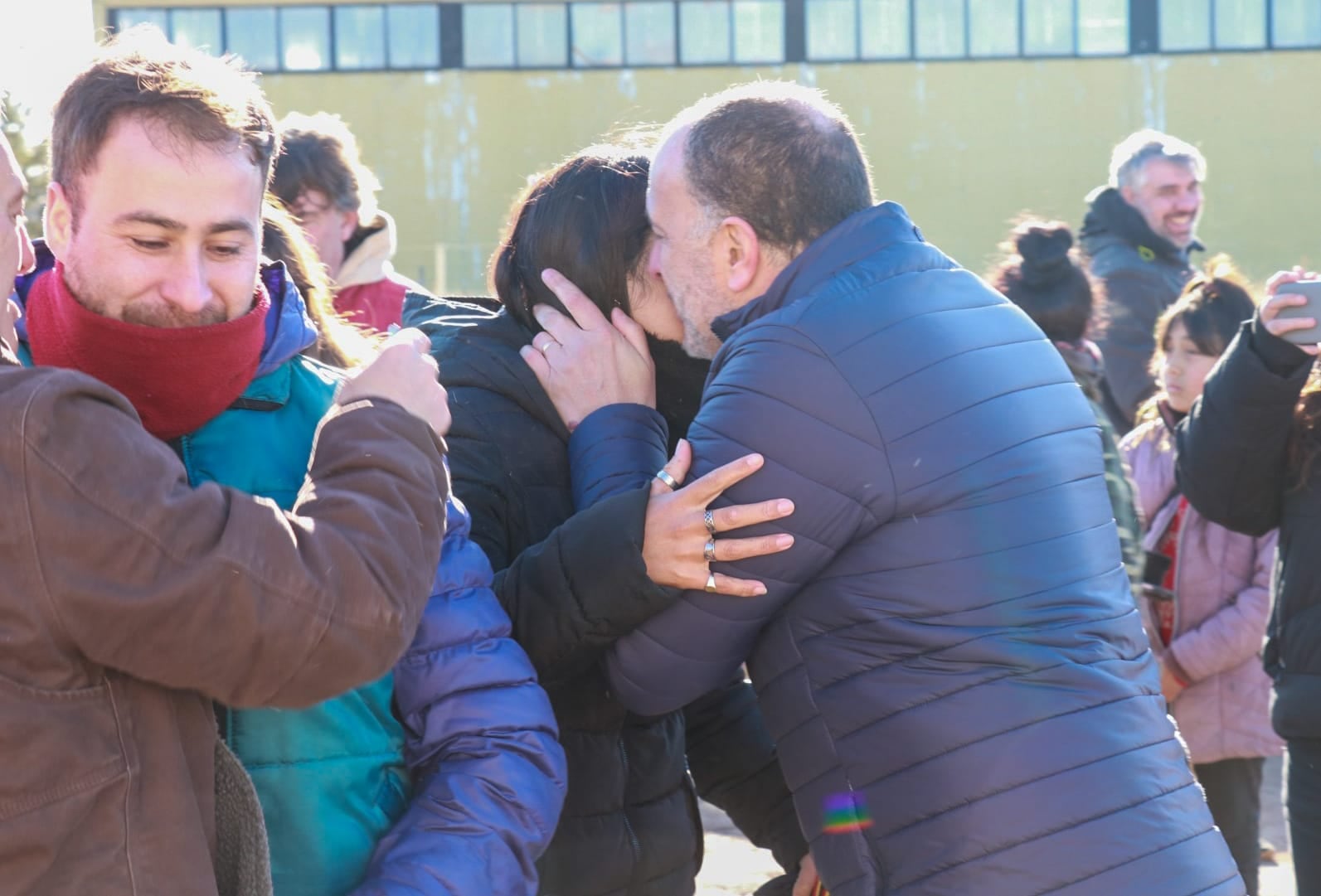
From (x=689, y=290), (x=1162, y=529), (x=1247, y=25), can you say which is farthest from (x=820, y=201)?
(x=1247, y=25)

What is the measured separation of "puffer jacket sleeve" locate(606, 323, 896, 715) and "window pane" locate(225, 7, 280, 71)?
23.8 m

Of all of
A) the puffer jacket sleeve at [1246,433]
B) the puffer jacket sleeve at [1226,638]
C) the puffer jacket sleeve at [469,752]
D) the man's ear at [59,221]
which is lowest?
the puffer jacket sleeve at [1226,638]

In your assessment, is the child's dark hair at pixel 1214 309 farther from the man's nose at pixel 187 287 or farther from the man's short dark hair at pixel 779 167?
the man's nose at pixel 187 287

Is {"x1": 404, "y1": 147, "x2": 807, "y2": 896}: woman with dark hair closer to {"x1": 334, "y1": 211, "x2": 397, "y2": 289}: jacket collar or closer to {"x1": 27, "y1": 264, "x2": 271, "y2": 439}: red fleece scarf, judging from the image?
{"x1": 27, "y1": 264, "x2": 271, "y2": 439}: red fleece scarf

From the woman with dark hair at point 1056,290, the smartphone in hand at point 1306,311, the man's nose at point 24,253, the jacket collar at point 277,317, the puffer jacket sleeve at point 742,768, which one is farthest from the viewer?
the woman with dark hair at point 1056,290

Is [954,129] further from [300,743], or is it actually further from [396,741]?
[300,743]

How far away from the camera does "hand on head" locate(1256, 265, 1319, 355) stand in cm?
318

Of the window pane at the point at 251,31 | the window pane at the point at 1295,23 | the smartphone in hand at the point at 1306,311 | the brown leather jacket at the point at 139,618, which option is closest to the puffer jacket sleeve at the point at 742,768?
the smartphone in hand at the point at 1306,311

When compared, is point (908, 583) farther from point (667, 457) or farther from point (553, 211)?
point (553, 211)

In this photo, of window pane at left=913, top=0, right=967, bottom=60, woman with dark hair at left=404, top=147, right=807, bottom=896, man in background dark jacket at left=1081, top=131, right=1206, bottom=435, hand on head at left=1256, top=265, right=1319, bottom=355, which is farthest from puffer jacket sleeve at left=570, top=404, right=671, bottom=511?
window pane at left=913, top=0, right=967, bottom=60

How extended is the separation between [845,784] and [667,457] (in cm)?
79

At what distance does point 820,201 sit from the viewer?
92.5 inches

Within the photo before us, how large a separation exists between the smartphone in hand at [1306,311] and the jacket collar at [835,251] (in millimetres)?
1230

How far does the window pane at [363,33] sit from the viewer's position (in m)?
24.4
